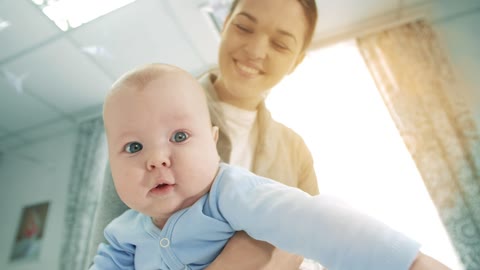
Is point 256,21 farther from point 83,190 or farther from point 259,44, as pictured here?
point 83,190

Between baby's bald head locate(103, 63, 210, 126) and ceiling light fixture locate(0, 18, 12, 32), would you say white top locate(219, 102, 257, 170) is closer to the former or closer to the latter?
baby's bald head locate(103, 63, 210, 126)

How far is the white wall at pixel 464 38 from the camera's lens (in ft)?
7.59

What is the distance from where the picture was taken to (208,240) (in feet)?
1.96

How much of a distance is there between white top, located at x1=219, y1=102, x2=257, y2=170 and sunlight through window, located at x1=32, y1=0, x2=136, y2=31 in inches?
59.2

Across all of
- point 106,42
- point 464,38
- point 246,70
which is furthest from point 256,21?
point 464,38

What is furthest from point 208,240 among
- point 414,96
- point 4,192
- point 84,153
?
point 4,192

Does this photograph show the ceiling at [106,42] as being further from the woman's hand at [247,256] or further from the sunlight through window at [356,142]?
the woman's hand at [247,256]

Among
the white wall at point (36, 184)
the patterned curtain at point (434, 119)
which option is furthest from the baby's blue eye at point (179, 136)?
the white wall at point (36, 184)

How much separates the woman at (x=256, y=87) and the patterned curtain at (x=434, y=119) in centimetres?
141

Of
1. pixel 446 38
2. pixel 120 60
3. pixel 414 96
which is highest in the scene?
pixel 446 38

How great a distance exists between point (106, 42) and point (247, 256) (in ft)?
7.73

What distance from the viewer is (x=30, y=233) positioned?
327cm

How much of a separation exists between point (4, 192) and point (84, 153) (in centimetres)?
137

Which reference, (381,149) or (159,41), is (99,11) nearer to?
(159,41)
